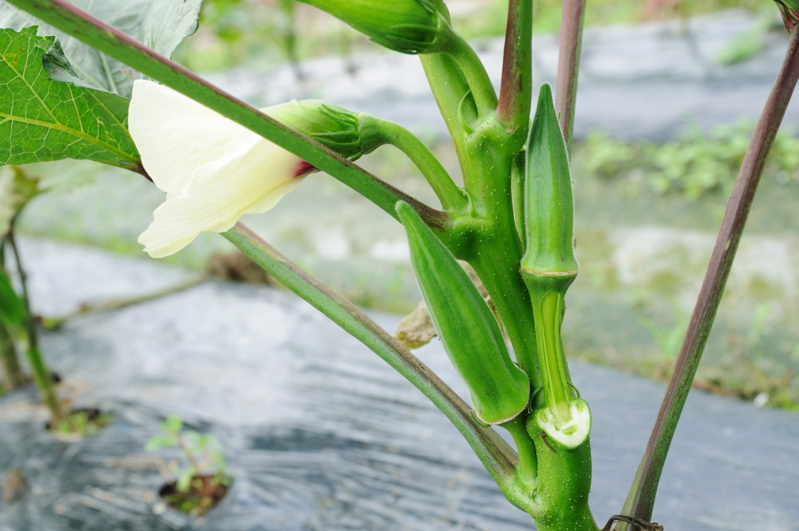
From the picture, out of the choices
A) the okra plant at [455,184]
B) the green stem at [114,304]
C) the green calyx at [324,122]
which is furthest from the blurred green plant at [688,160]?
the green calyx at [324,122]

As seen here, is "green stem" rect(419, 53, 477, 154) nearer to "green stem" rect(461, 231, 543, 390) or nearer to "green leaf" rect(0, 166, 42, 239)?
"green stem" rect(461, 231, 543, 390)

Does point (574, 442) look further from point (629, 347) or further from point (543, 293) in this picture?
point (629, 347)

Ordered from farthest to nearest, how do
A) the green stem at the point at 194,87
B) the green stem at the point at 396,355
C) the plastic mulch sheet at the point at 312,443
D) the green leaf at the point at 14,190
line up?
the green leaf at the point at 14,190
the plastic mulch sheet at the point at 312,443
the green stem at the point at 396,355
the green stem at the point at 194,87

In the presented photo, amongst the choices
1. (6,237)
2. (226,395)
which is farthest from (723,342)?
(6,237)

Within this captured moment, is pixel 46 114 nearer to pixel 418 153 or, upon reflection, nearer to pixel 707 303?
pixel 418 153

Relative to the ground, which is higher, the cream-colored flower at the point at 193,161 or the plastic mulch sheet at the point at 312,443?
the cream-colored flower at the point at 193,161

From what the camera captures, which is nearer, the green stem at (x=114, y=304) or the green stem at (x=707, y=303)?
the green stem at (x=707, y=303)

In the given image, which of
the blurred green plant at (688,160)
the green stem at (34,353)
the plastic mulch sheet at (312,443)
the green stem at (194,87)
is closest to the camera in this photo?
the green stem at (194,87)

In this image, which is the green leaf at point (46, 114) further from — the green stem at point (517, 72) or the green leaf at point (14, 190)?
the green leaf at point (14, 190)

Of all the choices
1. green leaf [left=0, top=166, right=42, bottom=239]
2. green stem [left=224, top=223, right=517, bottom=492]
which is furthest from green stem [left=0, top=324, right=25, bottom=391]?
green stem [left=224, top=223, right=517, bottom=492]
